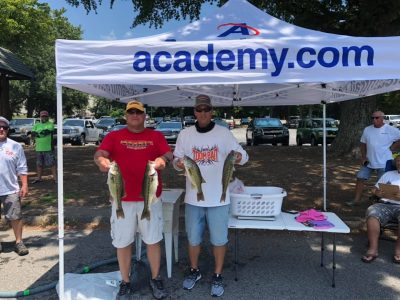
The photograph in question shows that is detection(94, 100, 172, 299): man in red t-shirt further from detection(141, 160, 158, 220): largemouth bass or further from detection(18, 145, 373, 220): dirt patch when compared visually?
detection(18, 145, 373, 220): dirt patch

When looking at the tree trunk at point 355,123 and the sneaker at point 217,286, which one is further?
the tree trunk at point 355,123

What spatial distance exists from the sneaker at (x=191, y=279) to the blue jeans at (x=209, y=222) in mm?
369

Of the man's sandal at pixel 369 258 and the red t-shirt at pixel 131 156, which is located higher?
the red t-shirt at pixel 131 156

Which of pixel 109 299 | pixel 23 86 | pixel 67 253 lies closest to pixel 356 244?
pixel 109 299

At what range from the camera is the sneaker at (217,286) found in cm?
417

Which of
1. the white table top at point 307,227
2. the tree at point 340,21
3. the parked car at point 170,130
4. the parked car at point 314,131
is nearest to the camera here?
the white table top at point 307,227

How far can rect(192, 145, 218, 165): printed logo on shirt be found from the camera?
161 inches

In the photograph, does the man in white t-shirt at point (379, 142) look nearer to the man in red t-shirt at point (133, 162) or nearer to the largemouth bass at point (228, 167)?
the largemouth bass at point (228, 167)

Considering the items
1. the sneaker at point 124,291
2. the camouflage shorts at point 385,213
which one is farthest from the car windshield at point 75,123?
the camouflage shorts at point 385,213

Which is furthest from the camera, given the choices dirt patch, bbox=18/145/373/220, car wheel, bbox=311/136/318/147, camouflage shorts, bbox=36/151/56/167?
car wheel, bbox=311/136/318/147

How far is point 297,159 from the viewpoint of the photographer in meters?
13.0

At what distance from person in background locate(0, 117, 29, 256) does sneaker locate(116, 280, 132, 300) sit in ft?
6.42

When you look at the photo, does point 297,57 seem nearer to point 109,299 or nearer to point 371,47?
point 371,47

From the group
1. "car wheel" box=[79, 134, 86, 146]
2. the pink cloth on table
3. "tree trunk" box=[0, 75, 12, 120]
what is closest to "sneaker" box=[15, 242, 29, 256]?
the pink cloth on table
